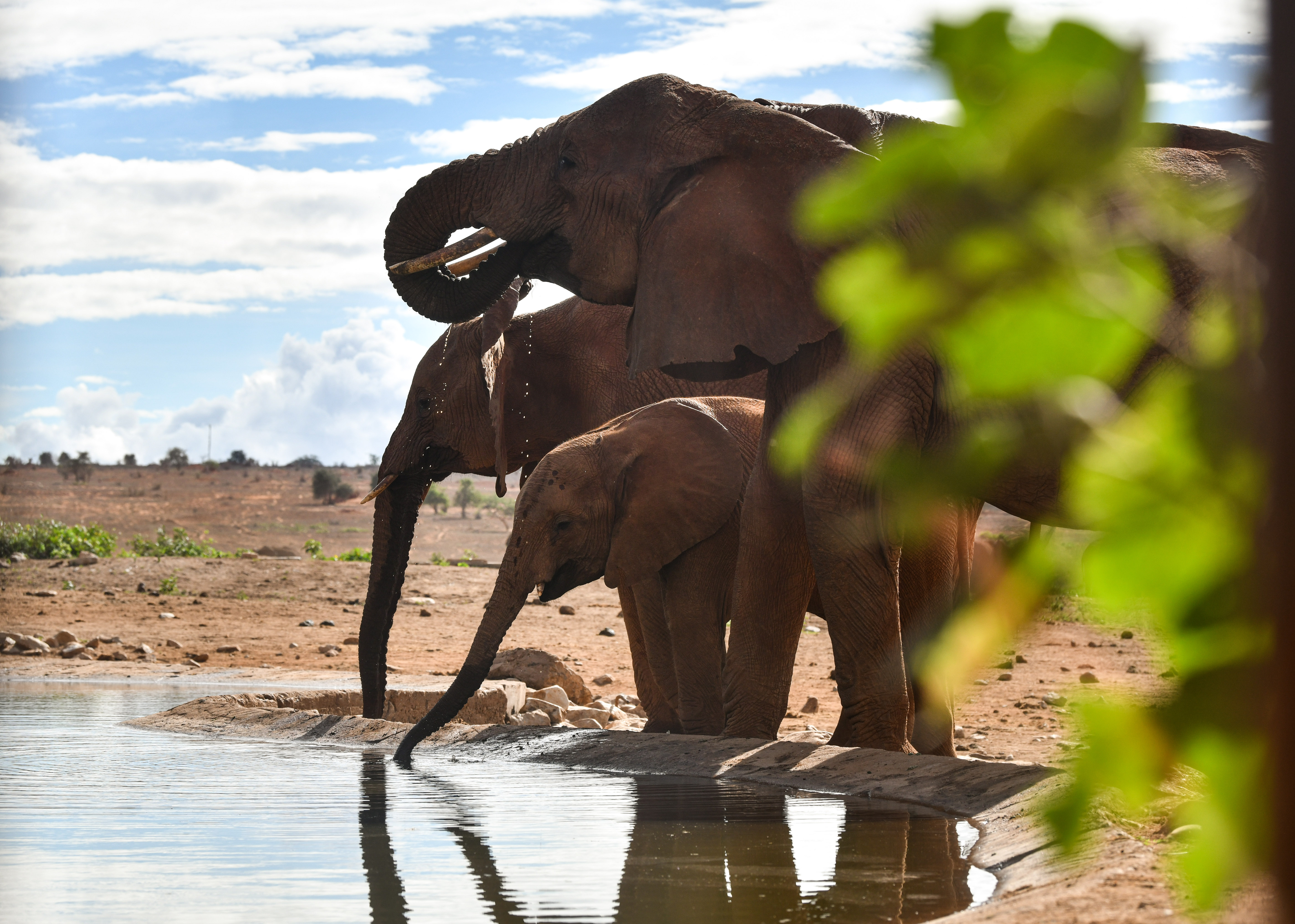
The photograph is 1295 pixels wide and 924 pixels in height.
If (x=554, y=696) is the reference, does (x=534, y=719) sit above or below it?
above

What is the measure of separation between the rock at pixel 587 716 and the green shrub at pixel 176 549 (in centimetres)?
1314

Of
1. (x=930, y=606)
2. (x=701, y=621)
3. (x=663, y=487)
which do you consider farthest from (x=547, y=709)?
(x=930, y=606)

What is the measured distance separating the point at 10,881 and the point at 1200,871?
3.59 metres

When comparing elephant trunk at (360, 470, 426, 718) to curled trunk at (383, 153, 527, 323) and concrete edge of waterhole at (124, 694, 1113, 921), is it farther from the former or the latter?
curled trunk at (383, 153, 527, 323)

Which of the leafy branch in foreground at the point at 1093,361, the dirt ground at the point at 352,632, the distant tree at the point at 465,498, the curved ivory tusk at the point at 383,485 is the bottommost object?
the distant tree at the point at 465,498

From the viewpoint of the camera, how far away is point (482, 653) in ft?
22.3

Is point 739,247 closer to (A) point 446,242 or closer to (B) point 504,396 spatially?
(A) point 446,242

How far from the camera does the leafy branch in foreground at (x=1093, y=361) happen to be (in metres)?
0.49

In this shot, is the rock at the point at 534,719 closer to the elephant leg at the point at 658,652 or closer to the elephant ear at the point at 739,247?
the elephant leg at the point at 658,652

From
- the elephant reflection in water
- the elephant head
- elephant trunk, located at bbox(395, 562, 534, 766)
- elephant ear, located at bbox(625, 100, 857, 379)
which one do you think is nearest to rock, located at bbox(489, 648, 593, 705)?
elephant trunk, located at bbox(395, 562, 534, 766)

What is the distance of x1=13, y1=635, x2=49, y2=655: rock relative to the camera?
13.6 metres

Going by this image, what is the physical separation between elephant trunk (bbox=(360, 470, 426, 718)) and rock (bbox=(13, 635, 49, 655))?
5716 millimetres

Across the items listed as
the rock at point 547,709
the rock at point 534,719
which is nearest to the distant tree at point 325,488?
the rock at point 547,709

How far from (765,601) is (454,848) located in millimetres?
2358
